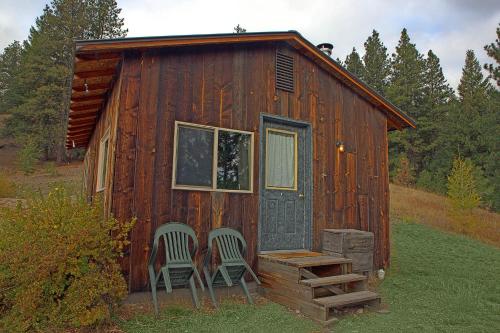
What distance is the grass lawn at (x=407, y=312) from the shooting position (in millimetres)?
3832

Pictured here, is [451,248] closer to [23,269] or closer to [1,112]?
[23,269]

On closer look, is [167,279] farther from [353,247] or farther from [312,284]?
[353,247]

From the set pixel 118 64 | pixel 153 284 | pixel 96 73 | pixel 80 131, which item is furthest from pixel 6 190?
pixel 153 284

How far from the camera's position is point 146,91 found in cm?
486

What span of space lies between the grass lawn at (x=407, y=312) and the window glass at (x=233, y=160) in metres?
1.80

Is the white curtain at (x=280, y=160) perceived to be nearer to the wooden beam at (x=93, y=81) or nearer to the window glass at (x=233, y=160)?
the window glass at (x=233, y=160)

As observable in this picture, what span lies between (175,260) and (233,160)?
186 centimetres

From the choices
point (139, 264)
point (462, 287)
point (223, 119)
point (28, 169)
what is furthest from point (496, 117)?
point (28, 169)

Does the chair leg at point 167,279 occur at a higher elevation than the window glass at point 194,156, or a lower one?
lower

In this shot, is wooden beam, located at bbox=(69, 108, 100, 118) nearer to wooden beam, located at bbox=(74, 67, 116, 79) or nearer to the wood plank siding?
the wood plank siding

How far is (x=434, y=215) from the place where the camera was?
52.3ft

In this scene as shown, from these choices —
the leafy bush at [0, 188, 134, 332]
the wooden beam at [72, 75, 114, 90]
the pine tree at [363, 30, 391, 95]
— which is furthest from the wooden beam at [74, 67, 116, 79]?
the pine tree at [363, 30, 391, 95]

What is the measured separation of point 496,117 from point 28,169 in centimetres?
2930

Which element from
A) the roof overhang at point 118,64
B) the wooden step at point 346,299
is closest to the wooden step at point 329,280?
the wooden step at point 346,299
